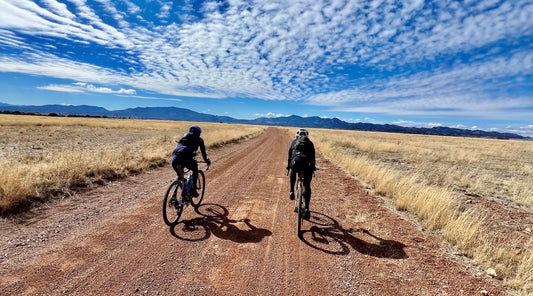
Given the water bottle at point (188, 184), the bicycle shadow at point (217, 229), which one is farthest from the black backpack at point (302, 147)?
the water bottle at point (188, 184)

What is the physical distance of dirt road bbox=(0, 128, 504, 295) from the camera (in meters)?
3.38

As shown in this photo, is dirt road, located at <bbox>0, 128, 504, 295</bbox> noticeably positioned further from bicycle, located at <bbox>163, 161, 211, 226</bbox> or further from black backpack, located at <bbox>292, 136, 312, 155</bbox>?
black backpack, located at <bbox>292, 136, 312, 155</bbox>

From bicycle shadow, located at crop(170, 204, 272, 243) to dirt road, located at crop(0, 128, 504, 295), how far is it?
0.02m

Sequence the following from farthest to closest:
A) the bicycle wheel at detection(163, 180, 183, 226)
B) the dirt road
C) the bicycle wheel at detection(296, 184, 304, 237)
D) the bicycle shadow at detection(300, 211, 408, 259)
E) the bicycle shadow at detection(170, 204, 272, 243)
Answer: the bicycle wheel at detection(163, 180, 183, 226) → the bicycle wheel at detection(296, 184, 304, 237) → the bicycle shadow at detection(170, 204, 272, 243) → the bicycle shadow at detection(300, 211, 408, 259) → the dirt road

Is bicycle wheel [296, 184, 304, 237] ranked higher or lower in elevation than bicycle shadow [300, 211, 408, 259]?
higher

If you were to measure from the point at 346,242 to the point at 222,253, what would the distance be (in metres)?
2.72

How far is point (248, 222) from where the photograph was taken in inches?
221

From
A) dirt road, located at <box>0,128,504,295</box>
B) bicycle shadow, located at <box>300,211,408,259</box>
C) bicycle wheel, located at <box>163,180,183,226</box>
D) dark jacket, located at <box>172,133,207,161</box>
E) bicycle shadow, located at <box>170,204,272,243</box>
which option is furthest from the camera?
dark jacket, located at <box>172,133,207,161</box>

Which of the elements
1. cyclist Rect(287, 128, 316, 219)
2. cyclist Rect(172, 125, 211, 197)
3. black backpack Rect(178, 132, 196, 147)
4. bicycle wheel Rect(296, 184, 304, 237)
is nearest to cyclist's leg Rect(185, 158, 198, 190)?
cyclist Rect(172, 125, 211, 197)

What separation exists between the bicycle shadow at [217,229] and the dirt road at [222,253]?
2 cm

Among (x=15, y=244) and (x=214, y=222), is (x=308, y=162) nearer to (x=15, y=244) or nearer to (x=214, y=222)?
(x=214, y=222)

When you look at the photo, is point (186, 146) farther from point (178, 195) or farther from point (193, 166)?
point (178, 195)

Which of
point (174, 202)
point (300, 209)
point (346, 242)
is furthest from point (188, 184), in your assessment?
point (346, 242)

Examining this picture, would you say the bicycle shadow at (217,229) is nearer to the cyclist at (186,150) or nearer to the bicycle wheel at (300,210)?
the bicycle wheel at (300,210)
